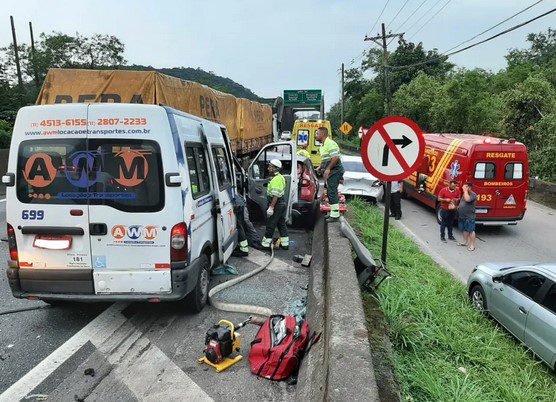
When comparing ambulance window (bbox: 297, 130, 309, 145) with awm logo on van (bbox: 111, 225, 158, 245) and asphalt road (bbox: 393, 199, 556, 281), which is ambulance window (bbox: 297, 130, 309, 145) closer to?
asphalt road (bbox: 393, 199, 556, 281)

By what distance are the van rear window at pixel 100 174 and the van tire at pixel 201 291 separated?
1082mm

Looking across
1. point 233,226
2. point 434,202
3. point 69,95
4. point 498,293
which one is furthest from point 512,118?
point 69,95

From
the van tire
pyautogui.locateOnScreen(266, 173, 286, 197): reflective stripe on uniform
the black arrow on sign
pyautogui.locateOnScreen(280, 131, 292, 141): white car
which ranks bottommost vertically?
the van tire

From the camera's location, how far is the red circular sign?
182 inches

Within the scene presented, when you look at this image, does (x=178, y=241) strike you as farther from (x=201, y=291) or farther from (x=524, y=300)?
(x=524, y=300)

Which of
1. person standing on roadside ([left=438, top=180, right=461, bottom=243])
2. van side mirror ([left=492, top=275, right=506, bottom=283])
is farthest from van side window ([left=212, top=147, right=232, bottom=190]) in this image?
person standing on roadside ([left=438, top=180, right=461, bottom=243])

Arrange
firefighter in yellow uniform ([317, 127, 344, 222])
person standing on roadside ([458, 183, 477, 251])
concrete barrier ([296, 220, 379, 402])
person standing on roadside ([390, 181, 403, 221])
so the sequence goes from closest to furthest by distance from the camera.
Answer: concrete barrier ([296, 220, 379, 402])
firefighter in yellow uniform ([317, 127, 344, 222])
person standing on roadside ([458, 183, 477, 251])
person standing on roadside ([390, 181, 403, 221])

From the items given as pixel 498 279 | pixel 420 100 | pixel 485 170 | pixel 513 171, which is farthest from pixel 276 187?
pixel 420 100

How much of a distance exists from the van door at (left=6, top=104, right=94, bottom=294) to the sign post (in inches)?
117

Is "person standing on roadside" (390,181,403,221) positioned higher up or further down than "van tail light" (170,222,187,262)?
further down

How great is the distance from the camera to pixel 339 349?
2.99m

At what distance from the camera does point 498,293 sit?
593 cm

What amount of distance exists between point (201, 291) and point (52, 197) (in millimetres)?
1895

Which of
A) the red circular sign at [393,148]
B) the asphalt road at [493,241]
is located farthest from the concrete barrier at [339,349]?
the asphalt road at [493,241]
